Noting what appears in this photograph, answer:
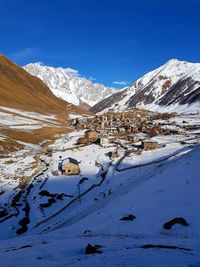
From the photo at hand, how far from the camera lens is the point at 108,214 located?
1157 inches

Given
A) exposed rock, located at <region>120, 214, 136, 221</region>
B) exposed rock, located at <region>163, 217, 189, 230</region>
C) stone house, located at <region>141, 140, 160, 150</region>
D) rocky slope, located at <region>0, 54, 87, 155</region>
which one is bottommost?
exposed rock, located at <region>120, 214, 136, 221</region>

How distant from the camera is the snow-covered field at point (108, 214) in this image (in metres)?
14.7

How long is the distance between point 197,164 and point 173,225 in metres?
22.8

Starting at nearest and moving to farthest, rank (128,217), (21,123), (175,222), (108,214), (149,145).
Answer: (175,222), (128,217), (108,214), (149,145), (21,123)

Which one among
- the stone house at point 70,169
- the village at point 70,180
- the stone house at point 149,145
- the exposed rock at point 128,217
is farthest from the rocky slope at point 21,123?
the exposed rock at point 128,217

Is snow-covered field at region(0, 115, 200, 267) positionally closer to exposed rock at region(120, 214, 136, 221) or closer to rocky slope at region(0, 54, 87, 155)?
exposed rock at region(120, 214, 136, 221)

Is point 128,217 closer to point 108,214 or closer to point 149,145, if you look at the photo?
point 108,214

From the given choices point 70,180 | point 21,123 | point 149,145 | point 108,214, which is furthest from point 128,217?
point 21,123

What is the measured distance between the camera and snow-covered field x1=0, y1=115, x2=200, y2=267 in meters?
14.7

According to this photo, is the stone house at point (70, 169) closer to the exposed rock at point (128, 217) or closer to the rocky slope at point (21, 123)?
the rocky slope at point (21, 123)

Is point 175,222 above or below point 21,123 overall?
below

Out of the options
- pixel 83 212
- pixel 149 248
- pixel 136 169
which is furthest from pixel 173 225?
pixel 136 169

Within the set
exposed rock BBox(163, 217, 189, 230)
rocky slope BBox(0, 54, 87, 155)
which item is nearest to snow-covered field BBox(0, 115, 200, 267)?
exposed rock BBox(163, 217, 189, 230)

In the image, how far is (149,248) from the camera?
50.5 ft
